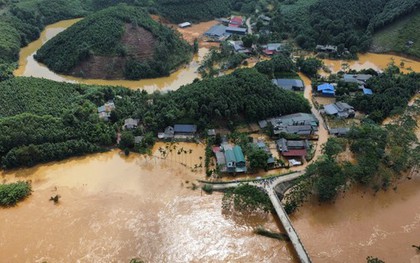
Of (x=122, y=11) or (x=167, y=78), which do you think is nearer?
(x=167, y=78)

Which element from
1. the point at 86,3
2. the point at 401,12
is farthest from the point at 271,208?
the point at 86,3

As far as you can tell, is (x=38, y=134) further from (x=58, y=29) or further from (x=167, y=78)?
(x=58, y=29)

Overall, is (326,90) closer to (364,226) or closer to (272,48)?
(272,48)

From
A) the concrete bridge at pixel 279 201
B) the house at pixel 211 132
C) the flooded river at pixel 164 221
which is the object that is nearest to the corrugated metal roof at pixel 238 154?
the concrete bridge at pixel 279 201

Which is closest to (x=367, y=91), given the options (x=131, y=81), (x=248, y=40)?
(x=248, y=40)

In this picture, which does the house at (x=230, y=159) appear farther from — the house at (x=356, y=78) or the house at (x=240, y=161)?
the house at (x=356, y=78)

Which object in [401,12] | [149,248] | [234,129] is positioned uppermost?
[401,12]
